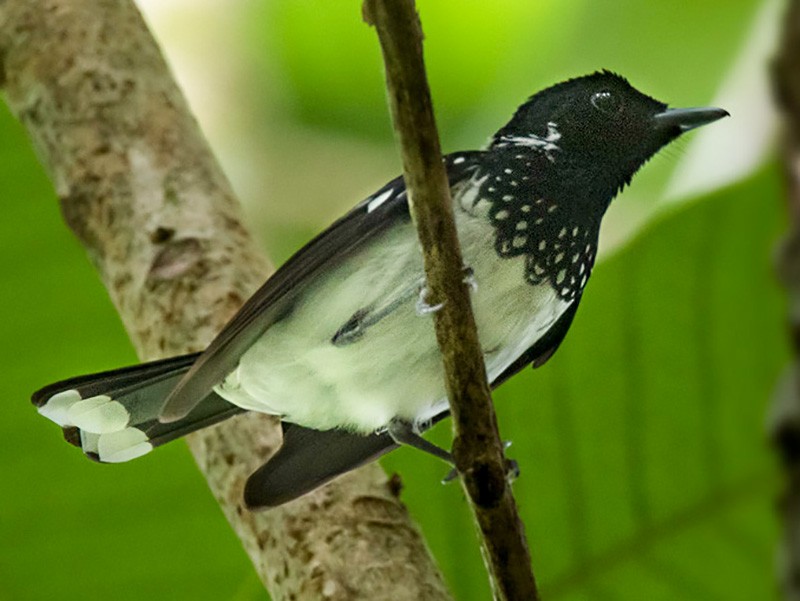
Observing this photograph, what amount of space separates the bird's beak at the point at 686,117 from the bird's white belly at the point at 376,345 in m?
0.43

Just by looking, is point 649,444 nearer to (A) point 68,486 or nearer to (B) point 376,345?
(B) point 376,345

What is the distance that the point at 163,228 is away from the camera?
2363mm

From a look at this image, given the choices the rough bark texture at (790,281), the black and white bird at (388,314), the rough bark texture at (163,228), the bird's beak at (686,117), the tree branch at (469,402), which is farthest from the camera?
the bird's beak at (686,117)

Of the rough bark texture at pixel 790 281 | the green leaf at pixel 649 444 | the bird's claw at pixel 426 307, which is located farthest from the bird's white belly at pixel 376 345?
the rough bark texture at pixel 790 281

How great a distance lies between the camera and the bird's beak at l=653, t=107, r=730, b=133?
227 cm

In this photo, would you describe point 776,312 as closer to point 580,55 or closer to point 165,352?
point 165,352

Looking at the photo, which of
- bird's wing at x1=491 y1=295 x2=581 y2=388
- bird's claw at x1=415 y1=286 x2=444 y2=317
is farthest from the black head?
bird's claw at x1=415 y1=286 x2=444 y2=317

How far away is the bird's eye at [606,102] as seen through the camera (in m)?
2.44

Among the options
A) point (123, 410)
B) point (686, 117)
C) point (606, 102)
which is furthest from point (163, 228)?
point (686, 117)

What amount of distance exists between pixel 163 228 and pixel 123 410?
364 mm

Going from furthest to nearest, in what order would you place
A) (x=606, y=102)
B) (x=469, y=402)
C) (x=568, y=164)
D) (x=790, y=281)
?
(x=606, y=102) → (x=568, y=164) → (x=790, y=281) → (x=469, y=402)

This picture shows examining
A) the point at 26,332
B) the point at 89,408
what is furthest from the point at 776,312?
the point at 26,332

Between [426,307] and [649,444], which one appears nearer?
[426,307]

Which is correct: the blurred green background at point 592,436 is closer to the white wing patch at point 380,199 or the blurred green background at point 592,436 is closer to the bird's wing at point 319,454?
the bird's wing at point 319,454
